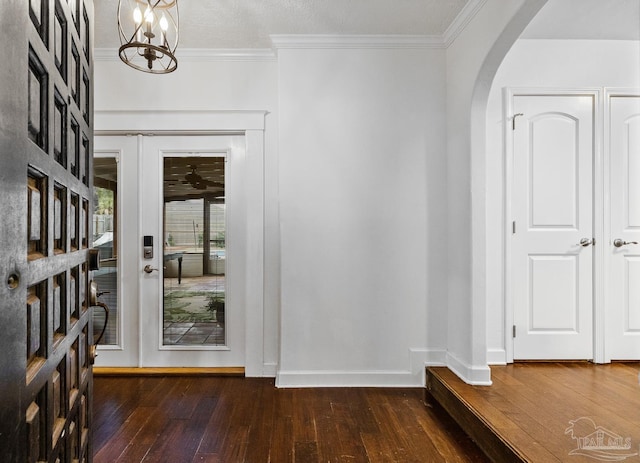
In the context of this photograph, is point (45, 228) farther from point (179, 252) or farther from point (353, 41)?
point (353, 41)

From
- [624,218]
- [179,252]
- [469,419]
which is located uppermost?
[624,218]

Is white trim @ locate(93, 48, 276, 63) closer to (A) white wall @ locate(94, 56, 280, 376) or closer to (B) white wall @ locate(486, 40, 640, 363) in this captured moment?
(A) white wall @ locate(94, 56, 280, 376)

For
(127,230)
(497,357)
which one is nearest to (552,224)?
(497,357)

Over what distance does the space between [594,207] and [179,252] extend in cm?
335

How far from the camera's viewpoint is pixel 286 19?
2758mm

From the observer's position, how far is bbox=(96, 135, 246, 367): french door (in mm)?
3254

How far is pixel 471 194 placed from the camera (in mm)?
2637

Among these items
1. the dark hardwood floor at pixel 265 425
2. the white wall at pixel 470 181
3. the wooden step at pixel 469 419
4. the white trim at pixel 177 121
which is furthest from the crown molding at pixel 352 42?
the dark hardwood floor at pixel 265 425

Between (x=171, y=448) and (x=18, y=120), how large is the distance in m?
2.00

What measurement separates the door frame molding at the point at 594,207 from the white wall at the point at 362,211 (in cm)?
48

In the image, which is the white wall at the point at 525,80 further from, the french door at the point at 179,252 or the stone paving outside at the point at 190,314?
the stone paving outside at the point at 190,314

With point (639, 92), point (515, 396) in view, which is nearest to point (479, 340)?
point (515, 396)

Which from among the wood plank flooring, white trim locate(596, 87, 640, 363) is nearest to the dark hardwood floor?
the wood plank flooring

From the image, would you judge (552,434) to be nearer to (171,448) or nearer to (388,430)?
(388,430)
